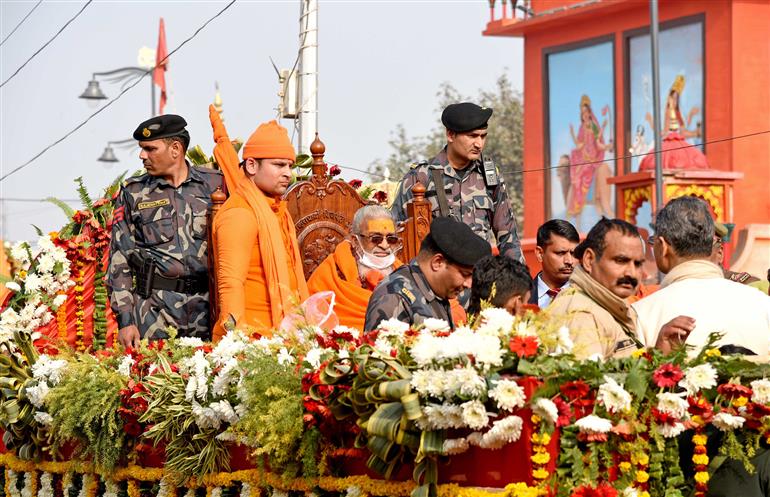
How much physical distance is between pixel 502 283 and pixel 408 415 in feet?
3.40

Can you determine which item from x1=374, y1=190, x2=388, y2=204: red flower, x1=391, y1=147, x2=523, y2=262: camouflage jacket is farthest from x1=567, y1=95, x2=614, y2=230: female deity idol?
x1=391, y1=147, x2=523, y2=262: camouflage jacket

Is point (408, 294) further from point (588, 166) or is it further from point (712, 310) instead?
point (588, 166)

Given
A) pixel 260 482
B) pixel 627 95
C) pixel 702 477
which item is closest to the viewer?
pixel 702 477

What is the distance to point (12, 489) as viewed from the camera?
317 inches

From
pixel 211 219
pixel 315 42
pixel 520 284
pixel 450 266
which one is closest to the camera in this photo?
pixel 520 284

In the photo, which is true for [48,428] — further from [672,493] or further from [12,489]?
[672,493]

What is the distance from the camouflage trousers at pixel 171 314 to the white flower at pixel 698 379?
4.16 meters

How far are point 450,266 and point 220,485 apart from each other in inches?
52.7

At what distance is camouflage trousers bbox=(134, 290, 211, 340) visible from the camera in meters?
8.51

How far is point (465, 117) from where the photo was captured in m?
8.49

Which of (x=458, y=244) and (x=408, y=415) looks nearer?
(x=408, y=415)

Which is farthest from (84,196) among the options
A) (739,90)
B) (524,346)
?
(739,90)

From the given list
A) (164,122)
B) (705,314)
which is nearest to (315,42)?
(164,122)

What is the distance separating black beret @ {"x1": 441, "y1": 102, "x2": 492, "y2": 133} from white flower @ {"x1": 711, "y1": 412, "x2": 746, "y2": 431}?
148 inches
